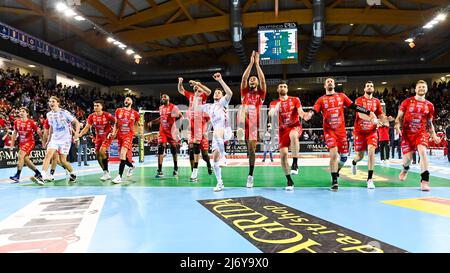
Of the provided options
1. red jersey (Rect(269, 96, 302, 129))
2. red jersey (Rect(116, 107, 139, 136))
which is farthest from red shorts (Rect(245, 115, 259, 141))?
red jersey (Rect(116, 107, 139, 136))

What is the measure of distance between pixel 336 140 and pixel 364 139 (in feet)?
3.06

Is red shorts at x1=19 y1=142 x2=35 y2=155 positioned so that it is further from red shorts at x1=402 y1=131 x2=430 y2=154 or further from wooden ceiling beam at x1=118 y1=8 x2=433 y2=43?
wooden ceiling beam at x1=118 y1=8 x2=433 y2=43

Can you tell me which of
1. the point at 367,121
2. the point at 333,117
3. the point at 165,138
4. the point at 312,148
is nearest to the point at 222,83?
the point at 333,117

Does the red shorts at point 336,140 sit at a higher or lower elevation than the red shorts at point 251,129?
lower

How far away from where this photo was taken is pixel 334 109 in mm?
5840

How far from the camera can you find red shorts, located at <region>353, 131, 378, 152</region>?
6148 mm

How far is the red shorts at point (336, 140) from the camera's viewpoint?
578 cm

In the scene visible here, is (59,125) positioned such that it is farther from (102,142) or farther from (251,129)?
(251,129)

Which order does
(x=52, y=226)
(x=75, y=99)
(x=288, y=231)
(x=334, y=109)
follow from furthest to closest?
(x=75, y=99) → (x=334, y=109) → (x=52, y=226) → (x=288, y=231)

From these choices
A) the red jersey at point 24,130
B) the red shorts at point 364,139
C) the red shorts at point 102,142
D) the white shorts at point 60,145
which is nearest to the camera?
the red shorts at point 364,139

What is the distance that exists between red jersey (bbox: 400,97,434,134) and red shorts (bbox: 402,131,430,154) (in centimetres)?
8

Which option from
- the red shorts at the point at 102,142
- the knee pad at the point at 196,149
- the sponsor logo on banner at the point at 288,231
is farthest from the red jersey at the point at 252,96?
the red shorts at the point at 102,142

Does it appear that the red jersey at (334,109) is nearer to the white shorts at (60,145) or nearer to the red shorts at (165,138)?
the red shorts at (165,138)

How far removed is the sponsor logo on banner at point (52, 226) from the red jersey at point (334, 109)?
4.24 meters
